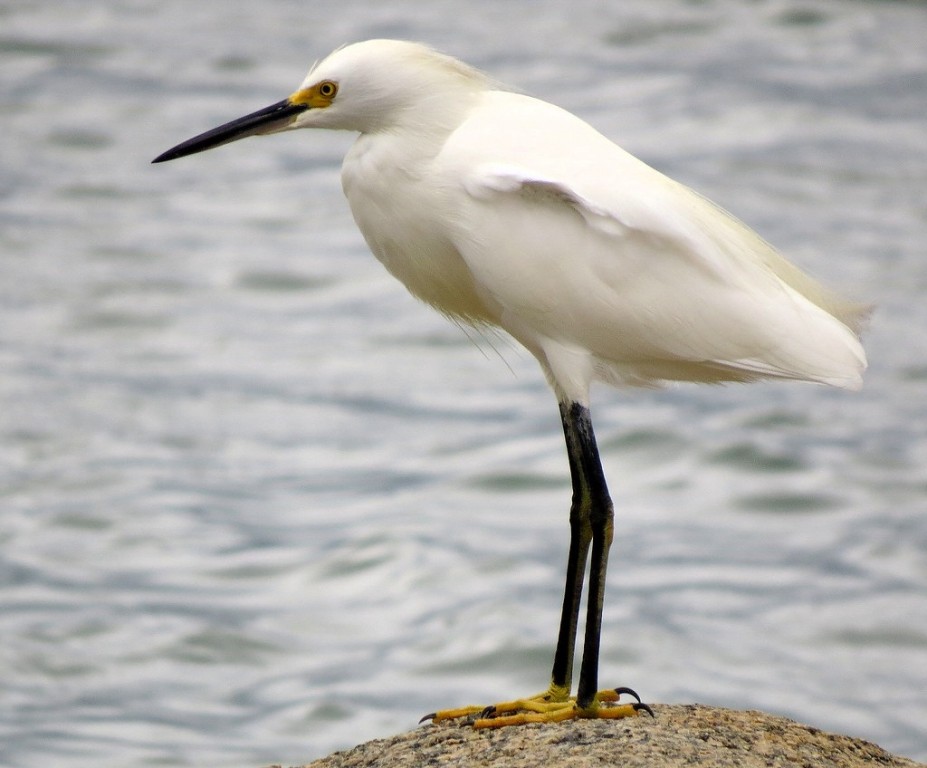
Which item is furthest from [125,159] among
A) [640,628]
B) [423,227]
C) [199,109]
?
[423,227]

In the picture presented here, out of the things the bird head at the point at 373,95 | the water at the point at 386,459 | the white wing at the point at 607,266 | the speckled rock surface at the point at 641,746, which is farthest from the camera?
the water at the point at 386,459

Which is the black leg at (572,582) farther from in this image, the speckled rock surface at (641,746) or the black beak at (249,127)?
the black beak at (249,127)

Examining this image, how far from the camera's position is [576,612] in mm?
4801

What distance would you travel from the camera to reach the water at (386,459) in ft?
33.5

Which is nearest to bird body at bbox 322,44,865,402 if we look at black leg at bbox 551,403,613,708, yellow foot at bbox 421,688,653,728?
black leg at bbox 551,403,613,708

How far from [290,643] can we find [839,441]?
549 centimetres

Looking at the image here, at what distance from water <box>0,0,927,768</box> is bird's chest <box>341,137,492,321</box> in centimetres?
515

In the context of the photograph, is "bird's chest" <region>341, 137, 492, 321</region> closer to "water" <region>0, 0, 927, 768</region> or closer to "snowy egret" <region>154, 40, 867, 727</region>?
"snowy egret" <region>154, 40, 867, 727</region>

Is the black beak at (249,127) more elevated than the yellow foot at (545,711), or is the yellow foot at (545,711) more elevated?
the black beak at (249,127)

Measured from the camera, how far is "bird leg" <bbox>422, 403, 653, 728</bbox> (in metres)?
4.55

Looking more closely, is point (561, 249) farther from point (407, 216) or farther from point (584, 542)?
point (584, 542)

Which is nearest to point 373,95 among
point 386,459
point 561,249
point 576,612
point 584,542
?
point 561,249

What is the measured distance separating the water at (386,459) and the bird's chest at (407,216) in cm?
515

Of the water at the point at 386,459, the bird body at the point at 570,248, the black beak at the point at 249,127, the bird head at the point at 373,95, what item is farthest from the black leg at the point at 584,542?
the water at the point at 386,459
